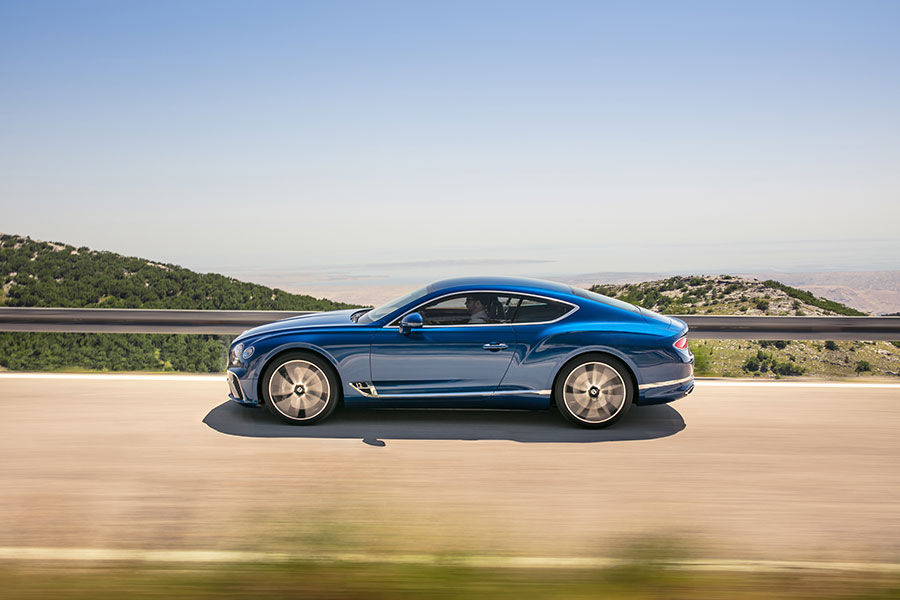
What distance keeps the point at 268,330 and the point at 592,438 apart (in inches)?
118

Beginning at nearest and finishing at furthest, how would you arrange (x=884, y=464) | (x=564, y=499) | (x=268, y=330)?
(x=564, y=499) → (x=884, y=464) → (x=268, y=330)

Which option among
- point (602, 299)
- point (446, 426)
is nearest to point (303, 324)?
point (446, 426)

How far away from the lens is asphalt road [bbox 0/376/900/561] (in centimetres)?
415

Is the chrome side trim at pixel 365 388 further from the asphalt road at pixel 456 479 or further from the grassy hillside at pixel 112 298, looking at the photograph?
the grassy hillside at pixel 112 298

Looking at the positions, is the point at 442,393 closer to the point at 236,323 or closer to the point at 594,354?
the point at 594,354

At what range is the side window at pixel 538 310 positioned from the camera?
6680mm

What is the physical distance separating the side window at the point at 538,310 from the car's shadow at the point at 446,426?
3.08 feet

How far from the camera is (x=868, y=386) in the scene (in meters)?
8.63

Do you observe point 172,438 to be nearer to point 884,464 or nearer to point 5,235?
point 884,464

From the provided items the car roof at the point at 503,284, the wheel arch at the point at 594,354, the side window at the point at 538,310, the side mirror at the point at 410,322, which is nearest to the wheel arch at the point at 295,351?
the side mirror at the point at 410,322

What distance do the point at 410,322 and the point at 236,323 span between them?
4.37 meters

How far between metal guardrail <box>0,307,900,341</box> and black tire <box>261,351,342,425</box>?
2.99 meters

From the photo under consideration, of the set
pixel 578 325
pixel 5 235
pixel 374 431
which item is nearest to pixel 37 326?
pixel 374 431

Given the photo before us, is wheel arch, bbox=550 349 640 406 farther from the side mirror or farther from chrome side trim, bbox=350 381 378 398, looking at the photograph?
chrome side trim, bbox=350 381 378 398
